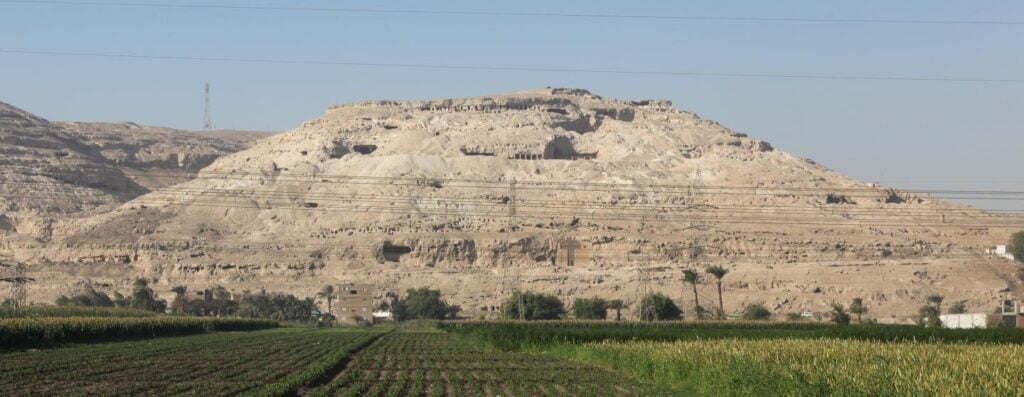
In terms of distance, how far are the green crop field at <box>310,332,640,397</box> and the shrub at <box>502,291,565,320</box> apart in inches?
2144

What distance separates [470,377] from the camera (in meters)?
38.9

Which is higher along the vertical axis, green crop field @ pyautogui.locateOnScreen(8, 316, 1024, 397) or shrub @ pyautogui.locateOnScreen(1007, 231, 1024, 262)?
shrub @ pyautogui.locateOnScreen(1007, 231, 1024, 262)

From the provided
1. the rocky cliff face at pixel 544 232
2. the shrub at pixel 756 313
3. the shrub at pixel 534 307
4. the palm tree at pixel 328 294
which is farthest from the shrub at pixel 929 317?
the palm tree at pixel 328 294

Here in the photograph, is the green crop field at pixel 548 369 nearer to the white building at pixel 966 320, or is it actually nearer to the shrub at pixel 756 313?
the white building at pixel 966 320

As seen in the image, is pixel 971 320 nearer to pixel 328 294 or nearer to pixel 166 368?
pixel 328 294

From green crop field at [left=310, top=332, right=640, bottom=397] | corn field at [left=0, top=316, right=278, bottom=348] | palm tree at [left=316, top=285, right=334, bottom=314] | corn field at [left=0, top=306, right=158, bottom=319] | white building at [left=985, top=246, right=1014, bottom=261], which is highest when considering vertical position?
white building at [left=985, top=246, right=1014, bottom=261]

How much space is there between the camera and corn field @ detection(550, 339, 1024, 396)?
2330 cm

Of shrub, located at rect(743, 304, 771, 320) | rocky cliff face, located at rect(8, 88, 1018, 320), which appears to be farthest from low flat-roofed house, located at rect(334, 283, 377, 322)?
shrub, located at rect(743, 304, 771, 320)

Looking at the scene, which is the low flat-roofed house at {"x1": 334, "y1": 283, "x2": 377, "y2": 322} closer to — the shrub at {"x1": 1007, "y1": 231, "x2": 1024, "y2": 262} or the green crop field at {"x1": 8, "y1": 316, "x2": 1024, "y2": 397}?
the green crop field at {"x1": 8, "y1": 316, "x2": 1024, "y2": 397}

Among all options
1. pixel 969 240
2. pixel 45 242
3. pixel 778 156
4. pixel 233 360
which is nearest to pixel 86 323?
pixel 233 360

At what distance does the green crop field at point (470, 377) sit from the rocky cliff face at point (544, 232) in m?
71.8

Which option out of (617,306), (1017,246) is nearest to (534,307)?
(617,306)

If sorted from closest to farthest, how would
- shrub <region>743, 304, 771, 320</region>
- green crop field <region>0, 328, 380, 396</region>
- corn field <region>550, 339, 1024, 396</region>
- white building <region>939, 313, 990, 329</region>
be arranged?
corn field <region>550, 339, 1024, 396</region>, green crop field <region>0, 328, 380, 396</region>, white building <region>939, 313, 990, 329</region>, shrub <region>743, 304, 771, 320</region>

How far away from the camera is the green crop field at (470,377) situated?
33344mm
